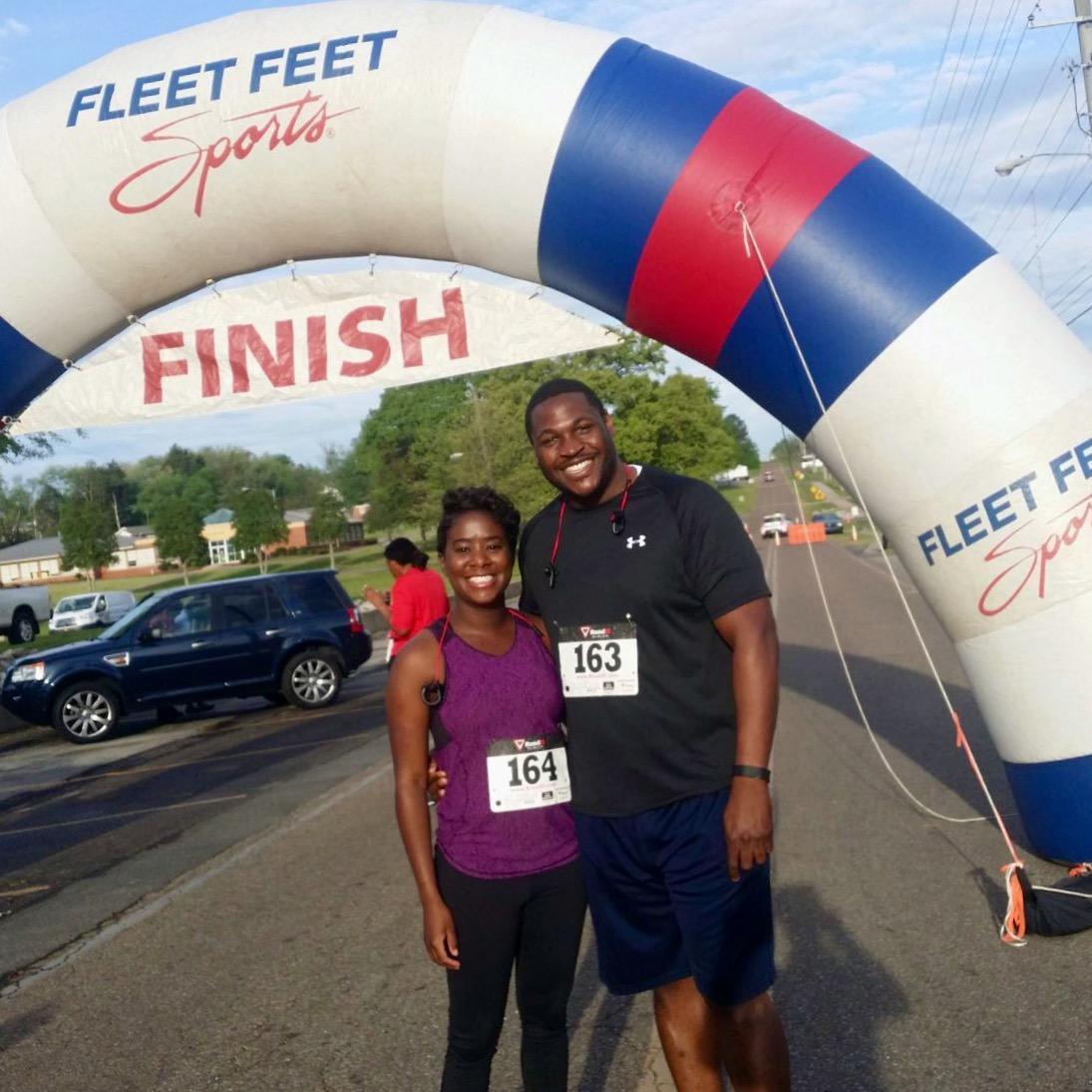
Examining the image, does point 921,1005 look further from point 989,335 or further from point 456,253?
point 456,253

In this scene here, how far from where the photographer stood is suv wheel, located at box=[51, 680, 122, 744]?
1584cm

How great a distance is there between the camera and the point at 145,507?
12575 cm

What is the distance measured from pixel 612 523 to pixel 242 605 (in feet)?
46.0

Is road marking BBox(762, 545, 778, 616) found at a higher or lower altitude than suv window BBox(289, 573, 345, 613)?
lower

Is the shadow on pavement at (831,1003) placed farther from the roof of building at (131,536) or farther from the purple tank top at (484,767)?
the roof of building at (131,536)

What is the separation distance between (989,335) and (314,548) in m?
93.2

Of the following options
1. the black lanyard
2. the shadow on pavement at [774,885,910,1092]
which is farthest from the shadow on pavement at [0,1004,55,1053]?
the black lanyard

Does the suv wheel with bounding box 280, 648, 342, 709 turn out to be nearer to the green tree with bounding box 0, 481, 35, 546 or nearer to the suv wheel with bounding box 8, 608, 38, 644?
the suv wheel with bounding box 8, 608, 38, 644

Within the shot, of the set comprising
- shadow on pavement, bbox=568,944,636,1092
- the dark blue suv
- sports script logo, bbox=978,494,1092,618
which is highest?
sports script logo, bbox=978,494,1092,618

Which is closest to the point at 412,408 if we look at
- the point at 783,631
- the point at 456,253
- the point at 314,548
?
the point at 314,548

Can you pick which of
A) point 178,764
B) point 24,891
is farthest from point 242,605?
point 24,891

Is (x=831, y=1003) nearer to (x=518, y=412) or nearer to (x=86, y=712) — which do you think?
(x=86, y=712)

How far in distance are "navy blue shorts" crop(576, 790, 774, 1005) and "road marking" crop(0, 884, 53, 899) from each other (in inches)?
207

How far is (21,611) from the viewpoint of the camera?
3909 centimetres
